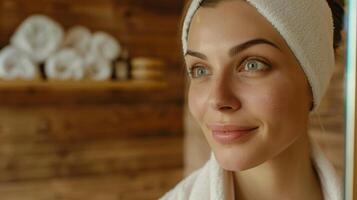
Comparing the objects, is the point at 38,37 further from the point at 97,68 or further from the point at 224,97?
→ the point at 224,97

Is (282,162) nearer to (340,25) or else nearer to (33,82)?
(340,25)

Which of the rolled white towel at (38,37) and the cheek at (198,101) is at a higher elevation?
the rolled white towel at (38,37)

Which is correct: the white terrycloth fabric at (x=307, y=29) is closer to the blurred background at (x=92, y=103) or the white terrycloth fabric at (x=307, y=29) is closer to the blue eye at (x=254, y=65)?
the blue eye at (x=254, y=65)

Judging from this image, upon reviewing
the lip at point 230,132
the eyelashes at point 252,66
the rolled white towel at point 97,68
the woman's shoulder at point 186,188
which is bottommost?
the woman's shoulder at point 186,188


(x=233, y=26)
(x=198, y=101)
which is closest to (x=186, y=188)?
(x=198, y=101)

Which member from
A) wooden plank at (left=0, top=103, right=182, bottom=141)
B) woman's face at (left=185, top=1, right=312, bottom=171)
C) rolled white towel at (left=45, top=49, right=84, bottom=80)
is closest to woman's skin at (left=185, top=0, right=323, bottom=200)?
woman's face at (left=185, top=1, right=312, bottom=171)

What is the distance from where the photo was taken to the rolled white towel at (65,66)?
4.97 ft

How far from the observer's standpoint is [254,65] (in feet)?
1.72

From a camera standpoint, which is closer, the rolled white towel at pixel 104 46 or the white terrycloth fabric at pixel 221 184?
the white terrycloth fabric at pixel 221 184

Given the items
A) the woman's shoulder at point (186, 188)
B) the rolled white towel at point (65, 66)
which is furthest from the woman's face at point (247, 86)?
the rolled white towel at point (65, 66)

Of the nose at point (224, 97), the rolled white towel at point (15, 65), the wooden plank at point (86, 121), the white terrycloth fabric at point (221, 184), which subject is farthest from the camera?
the wooden plank at point (86, 121)

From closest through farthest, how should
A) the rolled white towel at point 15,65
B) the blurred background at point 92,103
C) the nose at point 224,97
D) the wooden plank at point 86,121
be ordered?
the nose at point 224,97
the rolled white towel at point 15,65
the blurred background at point 92,103
the wooden plank at point 86,121

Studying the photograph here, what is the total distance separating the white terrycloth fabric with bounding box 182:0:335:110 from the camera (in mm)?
520

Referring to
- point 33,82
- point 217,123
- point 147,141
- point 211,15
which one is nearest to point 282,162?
point 217,123
